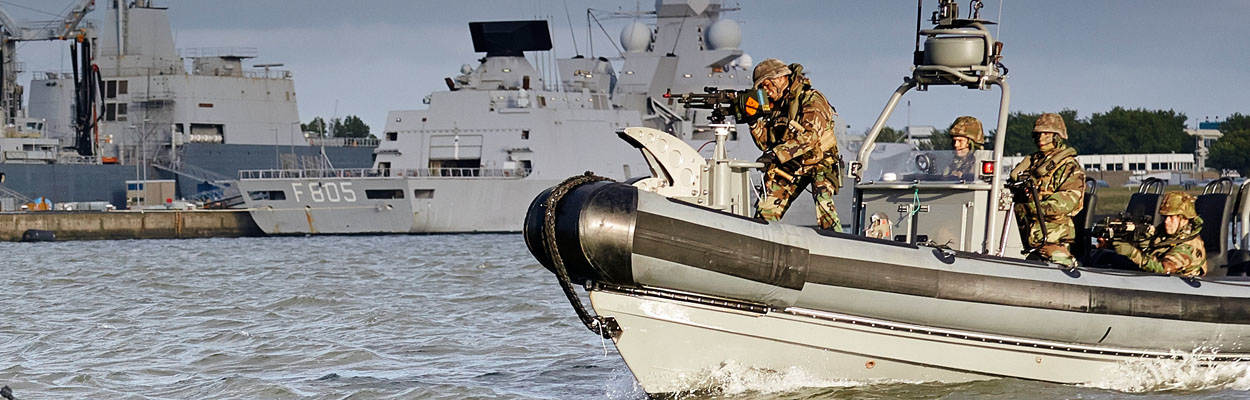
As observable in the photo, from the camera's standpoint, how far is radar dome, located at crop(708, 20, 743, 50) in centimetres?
5756

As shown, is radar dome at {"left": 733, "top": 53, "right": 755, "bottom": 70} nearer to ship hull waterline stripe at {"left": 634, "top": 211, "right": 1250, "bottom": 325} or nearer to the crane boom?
the crane boom

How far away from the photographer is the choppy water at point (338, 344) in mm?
10523

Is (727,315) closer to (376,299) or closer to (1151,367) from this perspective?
(1151,367)

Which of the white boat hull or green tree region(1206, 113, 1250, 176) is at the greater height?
green tree region(1206, 113, 1250, 176)

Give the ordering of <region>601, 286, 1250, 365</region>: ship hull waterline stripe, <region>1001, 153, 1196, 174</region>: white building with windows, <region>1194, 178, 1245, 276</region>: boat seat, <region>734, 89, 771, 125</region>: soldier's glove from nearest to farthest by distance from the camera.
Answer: <region>601, 286, 1250, 365</region>: ship hull waterline stripe < <region>734, 89, 771, 125</region>: soldier's glove < <region>1194, 178, 1245, 276</region>: boat seat < <region>1001, 153, 1196, 174</region>: white building with windows

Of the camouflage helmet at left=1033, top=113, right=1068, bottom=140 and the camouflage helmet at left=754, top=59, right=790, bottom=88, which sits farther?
the camouflage helmet at left=1033, top=113, right=1068, bottom=140

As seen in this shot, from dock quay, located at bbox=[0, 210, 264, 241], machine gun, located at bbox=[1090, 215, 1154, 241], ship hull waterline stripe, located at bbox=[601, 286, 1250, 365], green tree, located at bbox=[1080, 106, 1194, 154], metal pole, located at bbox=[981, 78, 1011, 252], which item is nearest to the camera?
ship hull waterline stripe, located at bbox=[601, 286, 1250, 365]

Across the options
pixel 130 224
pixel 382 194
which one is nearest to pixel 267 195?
pixel 382 194

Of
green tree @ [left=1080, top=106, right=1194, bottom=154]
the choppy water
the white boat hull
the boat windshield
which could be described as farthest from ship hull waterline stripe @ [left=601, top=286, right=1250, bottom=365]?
green tree @ [left=1080, top=106, right=1194, bottom=154]

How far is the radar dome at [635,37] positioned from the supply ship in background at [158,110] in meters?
14.5

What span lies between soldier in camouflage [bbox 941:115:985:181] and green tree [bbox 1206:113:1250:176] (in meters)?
72.7

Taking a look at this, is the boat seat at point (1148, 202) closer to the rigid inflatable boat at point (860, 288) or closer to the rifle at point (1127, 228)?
the rifle at point (1127, 228)

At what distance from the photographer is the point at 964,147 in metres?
10.9

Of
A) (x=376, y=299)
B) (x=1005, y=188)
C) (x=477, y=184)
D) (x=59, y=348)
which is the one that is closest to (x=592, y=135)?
(x=477, y=184)
